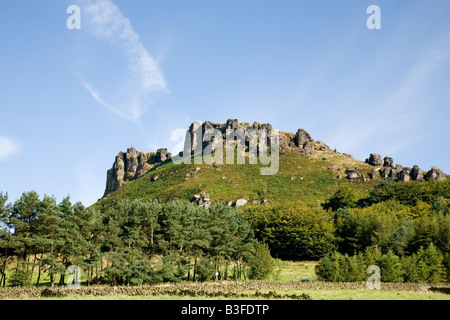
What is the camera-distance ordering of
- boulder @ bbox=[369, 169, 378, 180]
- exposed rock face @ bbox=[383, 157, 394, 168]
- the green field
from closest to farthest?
the green field < boulder @ bbox=[369, 169, 378, 180] < exposed rock face @ bbox=[383, 157, 394, 168]

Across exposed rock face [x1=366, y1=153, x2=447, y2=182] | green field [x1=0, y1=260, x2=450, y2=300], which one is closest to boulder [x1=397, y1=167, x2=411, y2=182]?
exposed rock face [x1=366, y1=153, x2=447, y2=182]

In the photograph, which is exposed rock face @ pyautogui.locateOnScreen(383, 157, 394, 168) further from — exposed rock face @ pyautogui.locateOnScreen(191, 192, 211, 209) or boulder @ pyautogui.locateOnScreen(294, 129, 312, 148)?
exposed rock face @ pyautogui.locateOnScreen(191, 192, 211, 209)

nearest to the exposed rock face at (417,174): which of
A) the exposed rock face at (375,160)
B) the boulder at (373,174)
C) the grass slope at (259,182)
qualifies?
the boulder at (373,174)

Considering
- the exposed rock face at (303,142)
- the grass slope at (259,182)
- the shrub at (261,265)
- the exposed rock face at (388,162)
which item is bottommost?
the shrub at (261,265)

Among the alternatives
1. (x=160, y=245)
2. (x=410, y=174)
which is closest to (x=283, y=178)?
(x=410, y=174)

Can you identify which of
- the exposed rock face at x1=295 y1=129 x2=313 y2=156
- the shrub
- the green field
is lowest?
the green field

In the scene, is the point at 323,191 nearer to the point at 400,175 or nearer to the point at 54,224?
the point at 400,175

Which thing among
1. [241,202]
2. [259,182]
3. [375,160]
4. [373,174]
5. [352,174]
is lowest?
[241,202]

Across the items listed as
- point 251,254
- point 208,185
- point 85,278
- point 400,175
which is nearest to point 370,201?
point 400,175

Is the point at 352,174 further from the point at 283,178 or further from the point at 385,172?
the point at 283,178

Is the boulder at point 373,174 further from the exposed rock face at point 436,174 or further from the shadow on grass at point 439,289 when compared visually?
the shadow on grass at point 439,289

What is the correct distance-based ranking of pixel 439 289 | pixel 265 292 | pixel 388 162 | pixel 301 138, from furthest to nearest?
1. pixel 301 138
2. pixel 388 162
3. pixel 439 289
4. pixel 265 292

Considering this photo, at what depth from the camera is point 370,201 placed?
352 feet
